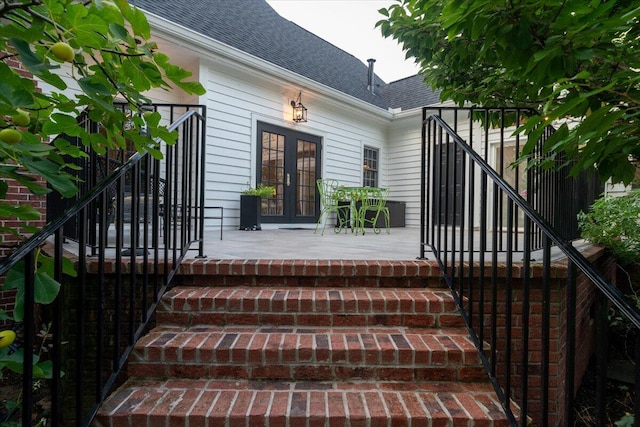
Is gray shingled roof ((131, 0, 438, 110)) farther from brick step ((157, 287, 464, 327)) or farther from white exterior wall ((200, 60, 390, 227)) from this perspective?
brick step ((157, 287, 464, 327))

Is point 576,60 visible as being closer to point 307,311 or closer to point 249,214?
point 307,311

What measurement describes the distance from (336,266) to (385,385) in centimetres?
75

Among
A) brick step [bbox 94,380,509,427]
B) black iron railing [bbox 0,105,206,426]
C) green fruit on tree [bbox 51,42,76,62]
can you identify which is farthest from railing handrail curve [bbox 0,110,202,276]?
brick step [bbox 94,380,509,427]

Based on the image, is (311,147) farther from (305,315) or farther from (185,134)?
(305,315)

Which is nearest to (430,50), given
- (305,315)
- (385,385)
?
(305,315)

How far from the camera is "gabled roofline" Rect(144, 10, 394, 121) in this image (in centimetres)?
465

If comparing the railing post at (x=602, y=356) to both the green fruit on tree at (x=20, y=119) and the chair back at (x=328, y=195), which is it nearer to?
the green fruit on tree at (x=20, y=119)

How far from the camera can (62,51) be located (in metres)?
0.76

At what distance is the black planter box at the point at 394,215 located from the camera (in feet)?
25.0

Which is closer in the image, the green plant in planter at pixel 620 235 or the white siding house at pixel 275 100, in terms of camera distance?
the green plant in planter at pixel 620 235

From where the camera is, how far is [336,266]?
229 cm

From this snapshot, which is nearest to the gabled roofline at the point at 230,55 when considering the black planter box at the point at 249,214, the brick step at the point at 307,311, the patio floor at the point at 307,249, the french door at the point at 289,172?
the french door at the point at 289,172

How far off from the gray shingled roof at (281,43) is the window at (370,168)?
134 cm

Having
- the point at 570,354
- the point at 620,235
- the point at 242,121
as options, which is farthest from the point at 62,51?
the point at 242,121
